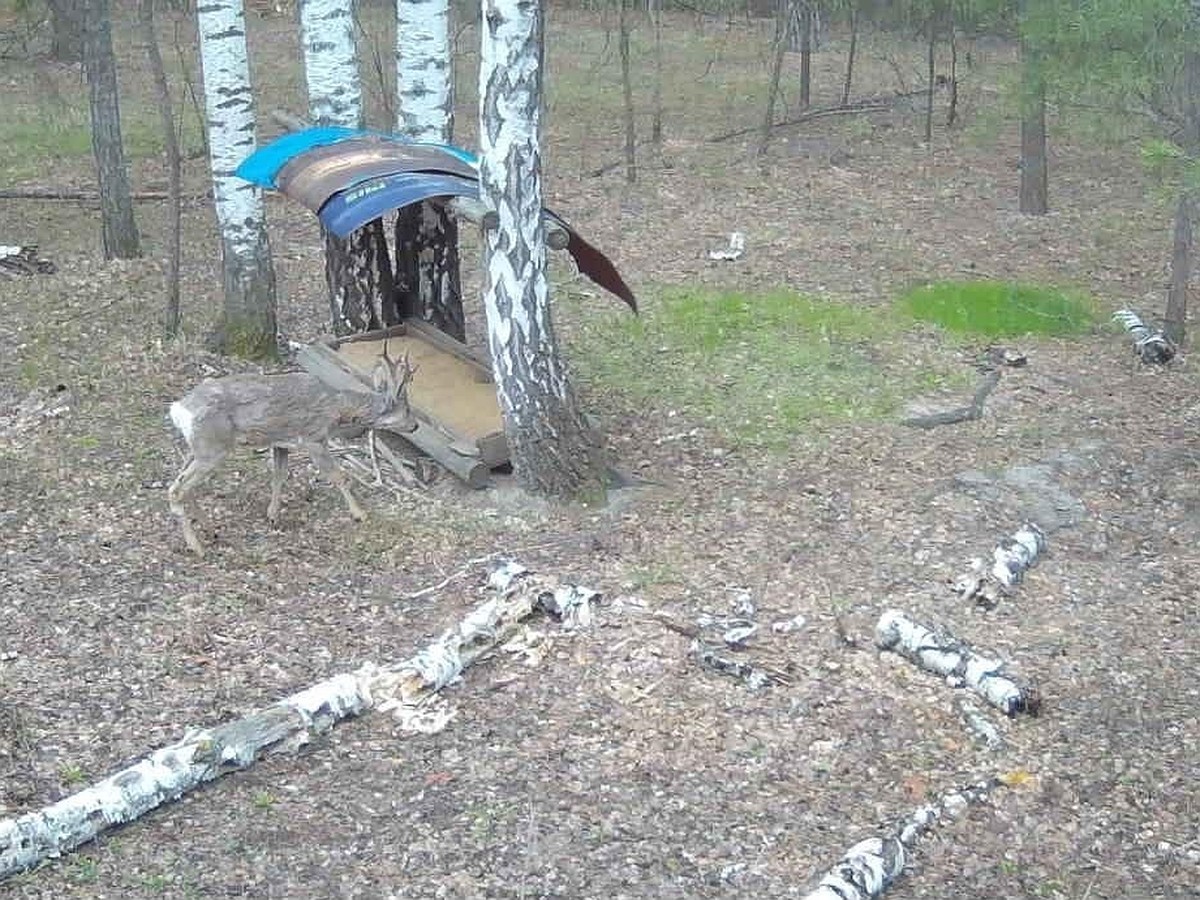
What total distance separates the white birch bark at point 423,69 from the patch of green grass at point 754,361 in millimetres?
2127

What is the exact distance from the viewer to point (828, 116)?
64.6 ft

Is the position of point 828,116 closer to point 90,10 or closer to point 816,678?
point 90,10

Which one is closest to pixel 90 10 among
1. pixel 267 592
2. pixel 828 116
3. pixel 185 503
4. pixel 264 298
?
pixel 264 298

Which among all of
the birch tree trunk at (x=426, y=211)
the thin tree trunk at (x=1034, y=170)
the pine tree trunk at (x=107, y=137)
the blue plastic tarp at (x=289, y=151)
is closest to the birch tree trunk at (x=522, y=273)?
the blue plastic tarp at (x=289, y=151)

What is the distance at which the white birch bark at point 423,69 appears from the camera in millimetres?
10977

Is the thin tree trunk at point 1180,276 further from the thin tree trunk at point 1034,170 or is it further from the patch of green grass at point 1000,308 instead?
the thin tree trunk at point 1034,170

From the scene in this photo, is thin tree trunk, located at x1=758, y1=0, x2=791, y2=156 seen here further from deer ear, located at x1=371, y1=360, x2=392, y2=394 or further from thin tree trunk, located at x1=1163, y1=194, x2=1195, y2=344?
deer ear, located at x1=371, y1=360, x2=392, y2=394

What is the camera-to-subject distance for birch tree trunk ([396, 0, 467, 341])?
10734mm

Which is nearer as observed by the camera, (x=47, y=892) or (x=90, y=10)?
(x=47, y=892)

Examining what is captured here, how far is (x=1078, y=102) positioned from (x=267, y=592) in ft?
25.5

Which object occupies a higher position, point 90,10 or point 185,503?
point 90,10

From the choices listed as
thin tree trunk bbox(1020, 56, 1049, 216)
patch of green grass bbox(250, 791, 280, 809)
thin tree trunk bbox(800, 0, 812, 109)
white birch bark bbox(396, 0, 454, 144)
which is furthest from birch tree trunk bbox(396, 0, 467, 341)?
thin tree trunk bbox(800, 0, 812, 109)

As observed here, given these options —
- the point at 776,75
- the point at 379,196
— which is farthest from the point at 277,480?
the point at 776,75

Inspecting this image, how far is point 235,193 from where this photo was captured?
1086cm
